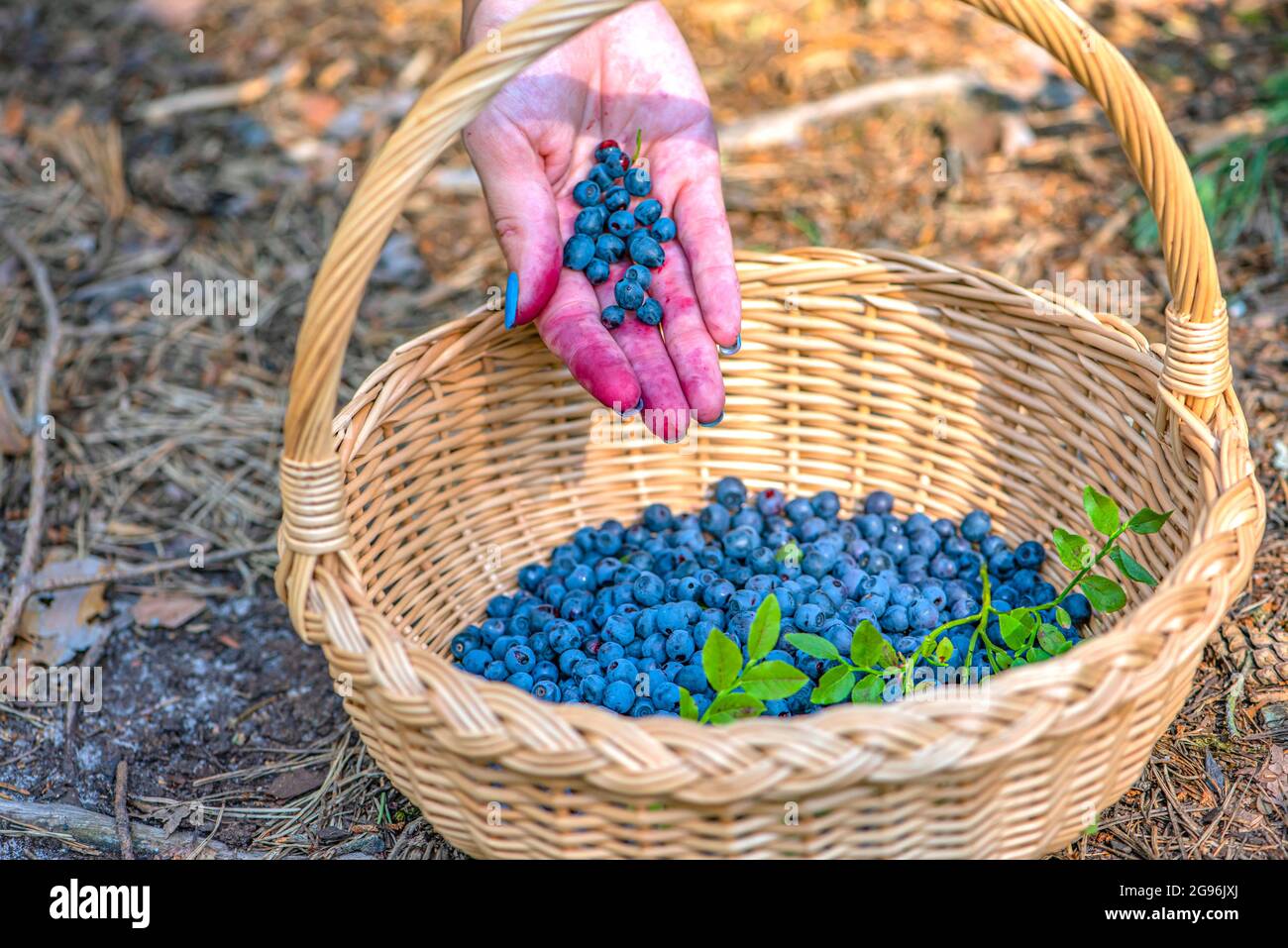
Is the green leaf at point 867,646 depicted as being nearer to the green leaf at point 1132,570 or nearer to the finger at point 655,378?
the green leaf at point 1132,570

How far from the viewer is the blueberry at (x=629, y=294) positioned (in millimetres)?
2043

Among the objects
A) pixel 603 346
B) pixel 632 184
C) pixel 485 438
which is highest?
pixel 632 184

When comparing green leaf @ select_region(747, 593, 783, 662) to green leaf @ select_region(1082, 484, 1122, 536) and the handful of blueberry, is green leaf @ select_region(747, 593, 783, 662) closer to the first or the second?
the handful of blueberry

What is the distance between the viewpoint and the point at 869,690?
174 centimetres

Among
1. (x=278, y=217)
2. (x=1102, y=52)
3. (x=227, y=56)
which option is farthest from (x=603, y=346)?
(x=227, y=56)

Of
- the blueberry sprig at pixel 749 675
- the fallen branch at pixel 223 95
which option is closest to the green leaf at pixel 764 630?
the blueberry sprig at pixel 749 675

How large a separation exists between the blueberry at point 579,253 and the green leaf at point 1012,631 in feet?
2.91

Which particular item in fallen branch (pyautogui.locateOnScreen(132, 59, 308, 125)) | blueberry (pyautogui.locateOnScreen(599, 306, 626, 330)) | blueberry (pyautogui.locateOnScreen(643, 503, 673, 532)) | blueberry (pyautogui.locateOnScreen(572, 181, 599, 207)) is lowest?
blueberry (pyautogui.locateOnScreen(643, 503, 673, 532))

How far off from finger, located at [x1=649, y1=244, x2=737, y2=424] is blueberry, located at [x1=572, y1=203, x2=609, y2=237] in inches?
4.8

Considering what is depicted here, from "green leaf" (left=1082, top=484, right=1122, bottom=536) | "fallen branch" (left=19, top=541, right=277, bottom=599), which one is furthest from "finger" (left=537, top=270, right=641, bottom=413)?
"fallen branch" (left=19, top=541, right=277, bottom=599)

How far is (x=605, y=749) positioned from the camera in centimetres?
135

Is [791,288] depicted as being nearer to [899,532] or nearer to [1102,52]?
[899,532]

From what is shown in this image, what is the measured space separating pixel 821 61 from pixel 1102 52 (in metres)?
2.52

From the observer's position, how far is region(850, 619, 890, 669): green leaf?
5.53 feet
